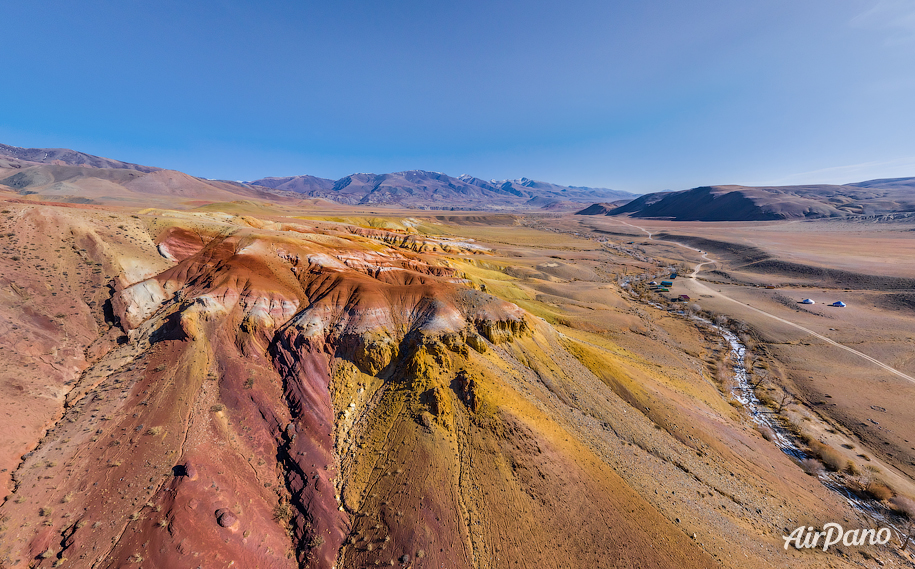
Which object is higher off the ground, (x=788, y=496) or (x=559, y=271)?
(x=559, y=271)

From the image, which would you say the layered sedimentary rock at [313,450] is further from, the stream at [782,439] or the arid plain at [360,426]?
the stream at [782,439]

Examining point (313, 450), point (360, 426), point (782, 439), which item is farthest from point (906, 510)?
point (313, 450)

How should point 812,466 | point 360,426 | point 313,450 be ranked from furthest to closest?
point 812,466 < point 360,426 < point 313,450

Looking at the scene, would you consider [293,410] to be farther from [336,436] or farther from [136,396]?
[136,396]

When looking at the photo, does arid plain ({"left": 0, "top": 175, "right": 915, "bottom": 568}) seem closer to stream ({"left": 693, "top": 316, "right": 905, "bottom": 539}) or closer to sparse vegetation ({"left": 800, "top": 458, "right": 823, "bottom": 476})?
sparse vegetation ({"left": 800, "top": 458, "right": 823, "bottom": 476})

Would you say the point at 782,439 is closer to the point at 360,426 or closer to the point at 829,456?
the point at 829,456

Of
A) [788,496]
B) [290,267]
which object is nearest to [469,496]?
[788,496]

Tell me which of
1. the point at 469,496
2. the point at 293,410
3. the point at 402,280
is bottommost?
the point at 469,496

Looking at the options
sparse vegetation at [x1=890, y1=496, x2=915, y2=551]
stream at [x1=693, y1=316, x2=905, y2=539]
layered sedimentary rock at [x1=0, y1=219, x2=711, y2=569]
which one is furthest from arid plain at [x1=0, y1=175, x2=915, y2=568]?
sparse vegetation at [x1=890, y1=496, x2=915, y2=551]

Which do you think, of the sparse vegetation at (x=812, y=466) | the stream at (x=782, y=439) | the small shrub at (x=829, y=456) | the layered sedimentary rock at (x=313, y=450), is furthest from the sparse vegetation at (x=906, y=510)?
the layered sedimentary rock at (x=313, y=450)
